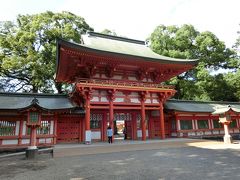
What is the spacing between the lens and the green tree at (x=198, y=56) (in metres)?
29.9

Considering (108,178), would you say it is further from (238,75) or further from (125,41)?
(238,75)

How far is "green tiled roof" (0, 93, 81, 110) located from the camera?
49.9ft

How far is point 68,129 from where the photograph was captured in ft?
55.2


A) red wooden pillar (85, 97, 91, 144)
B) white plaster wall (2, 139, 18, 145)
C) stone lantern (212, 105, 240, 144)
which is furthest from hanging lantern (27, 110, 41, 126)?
stone lantern (212, 105, 240, 144)

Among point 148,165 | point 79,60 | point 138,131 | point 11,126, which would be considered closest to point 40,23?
point 79,60

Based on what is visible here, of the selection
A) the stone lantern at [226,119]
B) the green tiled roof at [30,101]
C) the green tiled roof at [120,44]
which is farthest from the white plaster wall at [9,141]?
the stone lantern at [226,119]

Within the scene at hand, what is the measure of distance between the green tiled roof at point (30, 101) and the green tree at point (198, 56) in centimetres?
1944

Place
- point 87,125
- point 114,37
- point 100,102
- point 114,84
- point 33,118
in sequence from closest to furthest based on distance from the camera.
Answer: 1. point 33,118
2. point 87,125
3. point 114,84
4. point 100,102
5. point 114,37

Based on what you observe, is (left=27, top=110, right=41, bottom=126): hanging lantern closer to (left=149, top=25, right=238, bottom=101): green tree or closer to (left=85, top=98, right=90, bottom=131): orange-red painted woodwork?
(left=85, top=98, right=90, bottom=131): orange-red painted woodwork

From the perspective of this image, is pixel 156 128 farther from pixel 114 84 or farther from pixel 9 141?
pixel 9 141

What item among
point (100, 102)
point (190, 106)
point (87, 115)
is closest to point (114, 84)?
point (100, 102)

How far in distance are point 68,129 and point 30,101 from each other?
13.1 feet

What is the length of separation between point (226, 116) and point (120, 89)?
343 inches

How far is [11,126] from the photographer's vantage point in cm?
1501
